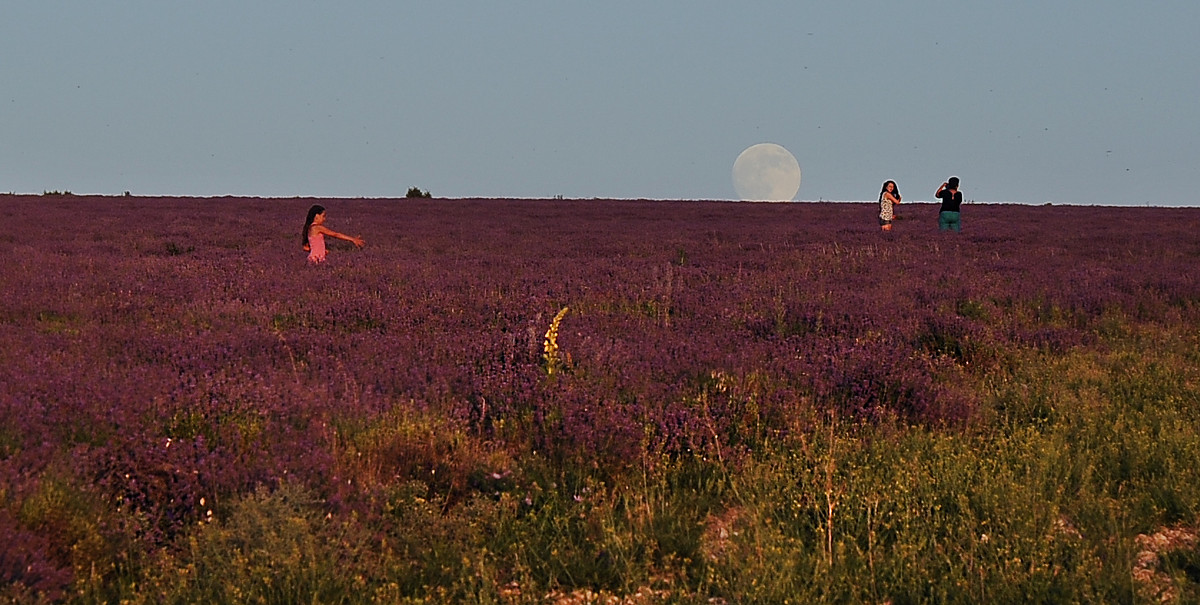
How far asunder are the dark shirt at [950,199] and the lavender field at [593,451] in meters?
9.73

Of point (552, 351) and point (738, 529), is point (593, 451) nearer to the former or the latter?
point (738, 529)

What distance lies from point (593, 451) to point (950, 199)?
16.6m

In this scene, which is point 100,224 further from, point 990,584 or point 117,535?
point 990,584

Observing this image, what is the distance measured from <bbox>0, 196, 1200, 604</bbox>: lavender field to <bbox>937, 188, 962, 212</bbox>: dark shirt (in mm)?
9728

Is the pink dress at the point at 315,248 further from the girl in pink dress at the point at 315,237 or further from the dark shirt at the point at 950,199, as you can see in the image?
the dark shirt at the point at 950,199

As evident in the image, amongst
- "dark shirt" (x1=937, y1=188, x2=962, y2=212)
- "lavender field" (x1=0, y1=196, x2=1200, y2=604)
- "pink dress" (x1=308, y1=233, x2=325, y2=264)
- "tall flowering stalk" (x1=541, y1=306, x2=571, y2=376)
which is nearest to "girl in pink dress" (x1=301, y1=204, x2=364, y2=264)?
"pink dress" (x1=308, y1=233, x2=325, y2=264)

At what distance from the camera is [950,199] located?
1766 centimetres

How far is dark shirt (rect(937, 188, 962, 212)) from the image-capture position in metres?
17.4

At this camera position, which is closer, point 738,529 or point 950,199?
point 738,529

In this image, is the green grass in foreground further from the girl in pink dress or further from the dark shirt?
the dark shirt

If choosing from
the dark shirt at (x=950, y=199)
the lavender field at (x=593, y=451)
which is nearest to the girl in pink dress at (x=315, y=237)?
the lavender field at (x=593, y=451)

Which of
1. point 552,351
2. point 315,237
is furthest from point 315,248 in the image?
point 552,351

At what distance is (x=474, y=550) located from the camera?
2826 mm

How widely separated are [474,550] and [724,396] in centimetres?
198
